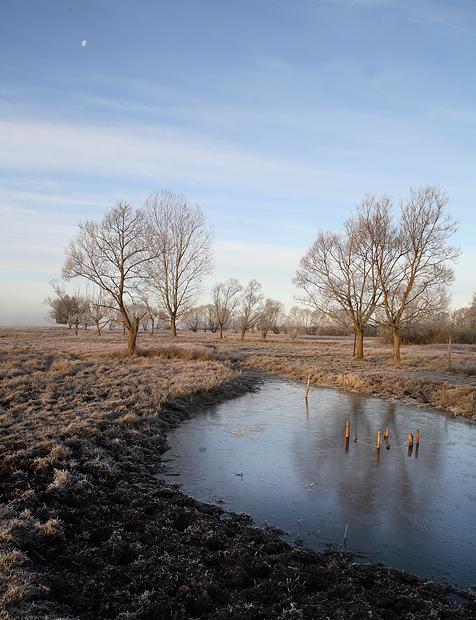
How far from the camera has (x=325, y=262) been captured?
36250 mm

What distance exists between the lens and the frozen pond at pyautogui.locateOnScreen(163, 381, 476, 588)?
7.55 meters

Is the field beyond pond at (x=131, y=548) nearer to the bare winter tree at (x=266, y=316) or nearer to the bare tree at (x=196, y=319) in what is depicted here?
the bare winter tree at (x=266, y=316)

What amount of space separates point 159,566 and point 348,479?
218 inches

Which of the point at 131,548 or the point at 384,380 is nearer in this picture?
the point at 131,548

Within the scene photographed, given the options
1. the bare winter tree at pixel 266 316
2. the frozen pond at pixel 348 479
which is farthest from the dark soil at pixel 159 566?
the bare winter tree at pixel 266 316

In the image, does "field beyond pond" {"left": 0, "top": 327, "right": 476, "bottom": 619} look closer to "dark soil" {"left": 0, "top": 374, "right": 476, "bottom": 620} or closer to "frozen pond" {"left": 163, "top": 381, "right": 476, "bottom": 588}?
"dark soil" {"left": 0, "top": 374, "right": 476, "bottom": 620}

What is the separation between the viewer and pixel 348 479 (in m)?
10.4

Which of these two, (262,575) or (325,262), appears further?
(325,262)

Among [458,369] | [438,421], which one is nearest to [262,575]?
[438,421]

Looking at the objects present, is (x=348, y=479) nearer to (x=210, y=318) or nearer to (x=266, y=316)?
(x=266, y=316)

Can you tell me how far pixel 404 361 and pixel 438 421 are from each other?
1551 centimetres

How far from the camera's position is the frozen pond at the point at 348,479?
24.8ft

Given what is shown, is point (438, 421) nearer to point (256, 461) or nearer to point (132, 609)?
point (256, 461)

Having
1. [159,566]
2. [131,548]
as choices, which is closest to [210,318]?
[131,548]
